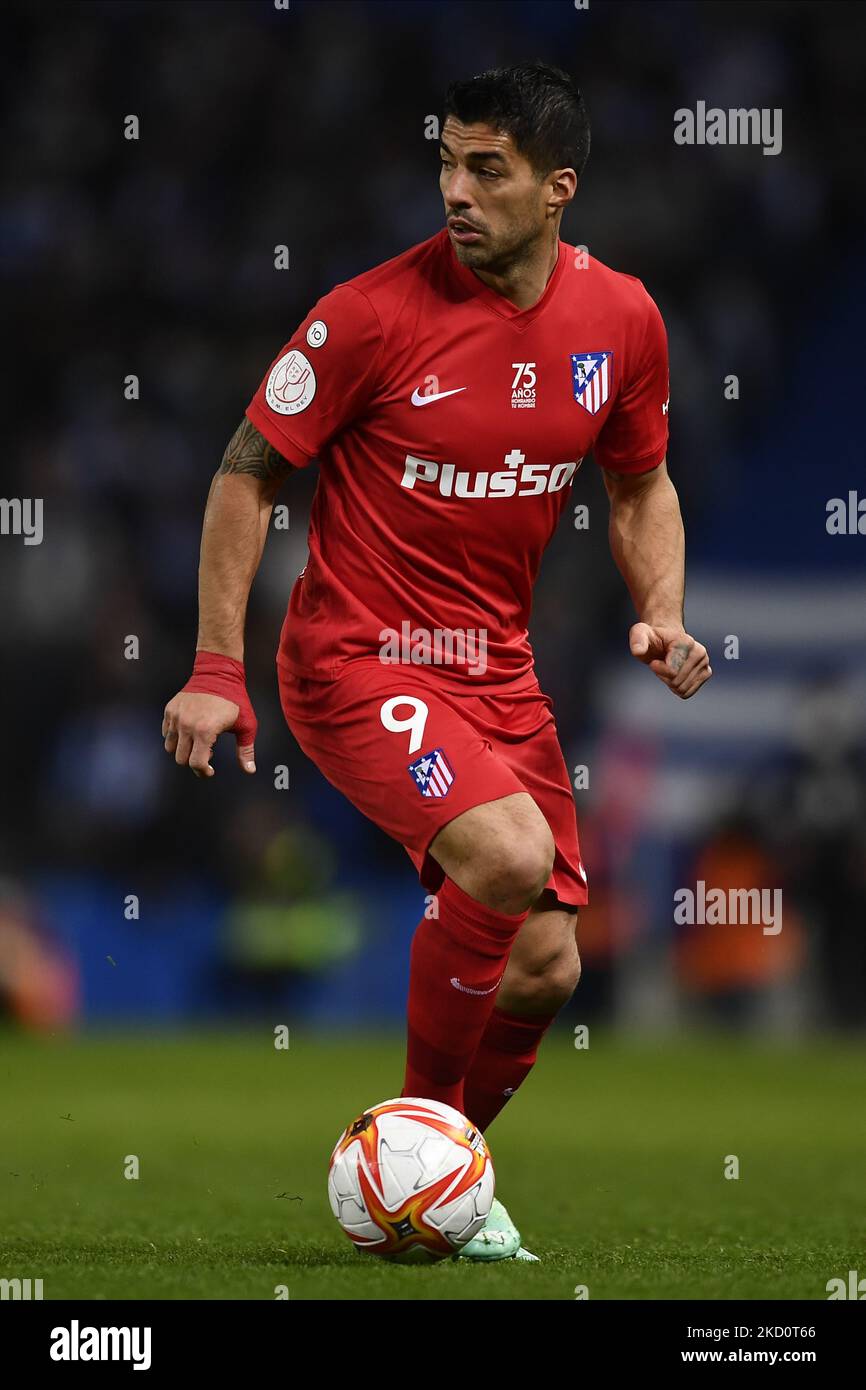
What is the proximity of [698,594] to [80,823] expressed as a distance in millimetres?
4153

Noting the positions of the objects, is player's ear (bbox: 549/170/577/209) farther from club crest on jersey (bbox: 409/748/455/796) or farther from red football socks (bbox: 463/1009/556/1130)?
red football socks (bbox: 463/1009/556/1130)

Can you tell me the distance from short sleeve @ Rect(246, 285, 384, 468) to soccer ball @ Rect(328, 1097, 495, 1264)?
4.41ft

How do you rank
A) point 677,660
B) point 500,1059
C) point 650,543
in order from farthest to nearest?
point 650,543 < point 500,1059 < point 677,660

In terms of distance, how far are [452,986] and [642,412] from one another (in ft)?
4.72

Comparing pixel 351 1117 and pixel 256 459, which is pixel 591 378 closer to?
pixel 256 459

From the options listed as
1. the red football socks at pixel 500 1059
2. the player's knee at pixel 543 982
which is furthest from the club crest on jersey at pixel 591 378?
the red football socks at pixel 500 1059

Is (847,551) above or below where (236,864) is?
above

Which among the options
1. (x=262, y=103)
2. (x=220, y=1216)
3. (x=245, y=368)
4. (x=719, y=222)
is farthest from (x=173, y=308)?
(x=220, y=1216)

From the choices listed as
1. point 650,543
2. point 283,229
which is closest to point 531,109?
point 650,543

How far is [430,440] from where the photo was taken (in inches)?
172

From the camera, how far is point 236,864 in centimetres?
1206

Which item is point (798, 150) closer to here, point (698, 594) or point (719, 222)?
point (719, 222)

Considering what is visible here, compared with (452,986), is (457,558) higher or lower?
higher

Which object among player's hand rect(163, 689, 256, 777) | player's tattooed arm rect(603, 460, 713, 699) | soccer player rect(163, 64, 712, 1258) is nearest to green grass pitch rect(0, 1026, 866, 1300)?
soccer player rect(163, 64, 712, 1258)
